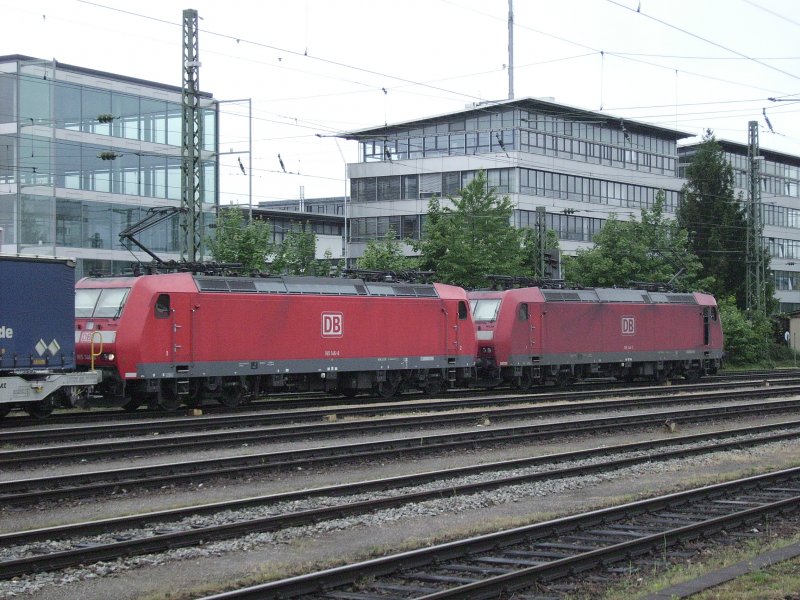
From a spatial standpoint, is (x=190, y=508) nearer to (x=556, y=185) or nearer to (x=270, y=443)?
(x=270, y=443)

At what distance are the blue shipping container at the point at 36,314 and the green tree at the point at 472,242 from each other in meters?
25.1

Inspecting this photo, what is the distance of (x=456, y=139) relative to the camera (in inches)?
2817

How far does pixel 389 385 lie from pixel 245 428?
1002cm

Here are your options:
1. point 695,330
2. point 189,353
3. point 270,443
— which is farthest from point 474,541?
point 695,330

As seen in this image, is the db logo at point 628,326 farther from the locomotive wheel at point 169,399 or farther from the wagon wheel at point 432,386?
the locomotive wheel at point 169,399

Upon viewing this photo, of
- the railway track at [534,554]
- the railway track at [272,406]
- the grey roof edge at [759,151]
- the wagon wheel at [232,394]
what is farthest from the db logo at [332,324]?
the grey roof edge at [759,151]

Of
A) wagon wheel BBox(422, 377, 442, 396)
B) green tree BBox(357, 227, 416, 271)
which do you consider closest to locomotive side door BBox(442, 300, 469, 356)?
wagon wheel BBox(422, 377, 442, 396)

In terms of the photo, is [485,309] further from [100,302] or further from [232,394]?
[100,302]

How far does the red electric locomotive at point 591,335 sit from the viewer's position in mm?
34500

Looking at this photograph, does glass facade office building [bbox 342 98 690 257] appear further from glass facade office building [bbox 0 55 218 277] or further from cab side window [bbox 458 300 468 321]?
cab side window [bbox 458 300 468 321]

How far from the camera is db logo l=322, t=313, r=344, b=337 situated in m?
28.5

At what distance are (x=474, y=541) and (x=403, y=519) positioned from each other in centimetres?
221

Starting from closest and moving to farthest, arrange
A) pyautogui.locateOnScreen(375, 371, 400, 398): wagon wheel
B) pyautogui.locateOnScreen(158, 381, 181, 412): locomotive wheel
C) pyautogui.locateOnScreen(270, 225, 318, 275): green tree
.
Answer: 1. pyautogui.locateOnScreen(158, 381, 181, 412): locomotive wheel
2. pyautogui.locateOnScreen(375, 371, 400, 398): wagon wheel
3. pyautogui.locateOnScreen(270, 225, 318, 275): green tree

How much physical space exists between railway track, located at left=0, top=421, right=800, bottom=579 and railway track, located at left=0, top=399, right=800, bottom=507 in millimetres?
2205
